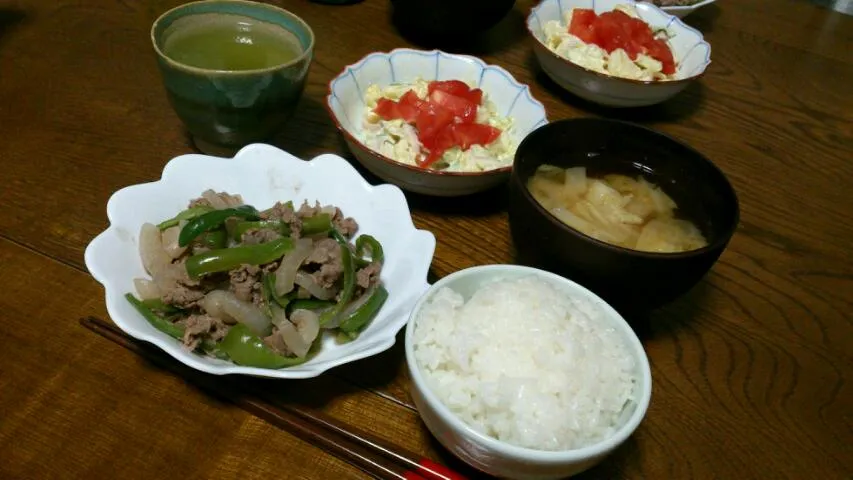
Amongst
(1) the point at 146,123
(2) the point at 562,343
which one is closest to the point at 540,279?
(2) the point at 562,343

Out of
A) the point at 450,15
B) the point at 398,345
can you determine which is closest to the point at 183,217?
the point at 398,345

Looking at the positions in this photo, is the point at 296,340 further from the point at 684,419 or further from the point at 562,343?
the point at 684,419

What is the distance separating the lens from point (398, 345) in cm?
127

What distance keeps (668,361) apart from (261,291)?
2.71 ft

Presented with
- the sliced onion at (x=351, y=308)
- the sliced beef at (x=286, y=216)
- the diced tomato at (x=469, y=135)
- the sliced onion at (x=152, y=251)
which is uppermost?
the diced tomato at (x=469, y=135)

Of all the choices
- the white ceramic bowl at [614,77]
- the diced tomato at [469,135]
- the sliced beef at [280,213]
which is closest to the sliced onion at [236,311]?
the sliced beef at [280,213]

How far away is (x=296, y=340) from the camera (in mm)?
1144

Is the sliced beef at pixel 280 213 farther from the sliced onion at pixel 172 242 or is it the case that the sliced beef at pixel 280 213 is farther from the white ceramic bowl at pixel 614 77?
the white ceramic bowl at pixel 614 77

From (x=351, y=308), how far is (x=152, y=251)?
0.40 metres

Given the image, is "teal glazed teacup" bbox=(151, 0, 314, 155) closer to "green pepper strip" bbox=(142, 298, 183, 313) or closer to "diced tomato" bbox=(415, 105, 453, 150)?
"diced tomato" bbox=(415, 105, 453, 150)

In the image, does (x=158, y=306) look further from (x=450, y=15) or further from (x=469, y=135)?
(x=450, y=15)

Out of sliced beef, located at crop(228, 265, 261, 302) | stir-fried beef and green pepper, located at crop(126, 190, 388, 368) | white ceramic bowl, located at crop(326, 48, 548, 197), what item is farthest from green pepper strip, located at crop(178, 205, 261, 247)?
white ceramic bowl, located at crop(326, 48, 548, 197)

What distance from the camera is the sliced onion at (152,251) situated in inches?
48.0

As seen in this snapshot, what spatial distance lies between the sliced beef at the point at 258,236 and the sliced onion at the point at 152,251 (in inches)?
5.9
